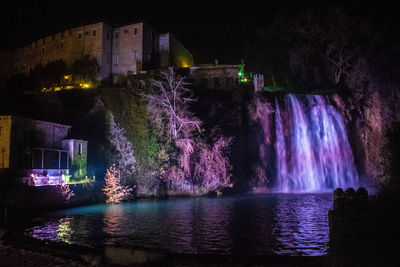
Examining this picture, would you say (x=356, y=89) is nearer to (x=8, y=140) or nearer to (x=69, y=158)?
(x=69, y=158)

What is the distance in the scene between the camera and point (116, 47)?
162 ft

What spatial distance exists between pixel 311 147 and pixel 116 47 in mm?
33921

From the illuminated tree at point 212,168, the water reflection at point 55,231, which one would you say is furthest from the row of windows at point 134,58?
the water reflection at point 55,231

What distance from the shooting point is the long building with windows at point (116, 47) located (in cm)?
4778

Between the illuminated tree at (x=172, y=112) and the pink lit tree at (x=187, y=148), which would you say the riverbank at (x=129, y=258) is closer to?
the pink lit tree at (x=187, y=148)

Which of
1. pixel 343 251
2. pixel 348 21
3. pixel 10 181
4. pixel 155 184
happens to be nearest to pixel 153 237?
pixel 343 251

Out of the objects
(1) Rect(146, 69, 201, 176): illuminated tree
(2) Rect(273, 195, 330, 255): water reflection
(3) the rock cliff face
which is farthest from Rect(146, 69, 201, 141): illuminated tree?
(3) the rock cliff face

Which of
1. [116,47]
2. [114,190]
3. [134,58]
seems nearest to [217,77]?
[134,58]

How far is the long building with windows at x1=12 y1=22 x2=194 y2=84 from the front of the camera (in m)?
47.8

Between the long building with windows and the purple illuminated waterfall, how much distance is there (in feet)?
78.7

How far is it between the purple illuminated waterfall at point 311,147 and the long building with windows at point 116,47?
24.0 meters

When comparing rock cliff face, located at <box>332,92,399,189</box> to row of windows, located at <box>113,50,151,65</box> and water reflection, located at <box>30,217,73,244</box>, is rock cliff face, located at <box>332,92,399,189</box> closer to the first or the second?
row of windows, located at <box>113,50,151,65</box>

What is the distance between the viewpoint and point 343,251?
215 inches

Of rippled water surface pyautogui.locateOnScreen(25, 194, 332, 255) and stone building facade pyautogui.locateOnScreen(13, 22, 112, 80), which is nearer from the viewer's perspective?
rippled water surface pyautogui.locateOnScreen(25, 194, 332, 255)
